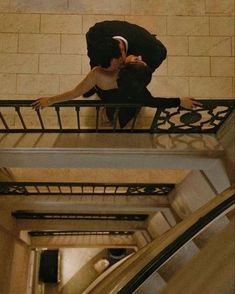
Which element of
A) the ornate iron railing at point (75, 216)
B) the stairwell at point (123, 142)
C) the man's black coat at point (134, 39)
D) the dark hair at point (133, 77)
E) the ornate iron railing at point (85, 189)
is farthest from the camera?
the ornate iron railing at point (75, 216)

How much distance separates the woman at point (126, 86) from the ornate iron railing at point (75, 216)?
15.0ft

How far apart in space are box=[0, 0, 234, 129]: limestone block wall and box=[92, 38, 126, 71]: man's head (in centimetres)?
183

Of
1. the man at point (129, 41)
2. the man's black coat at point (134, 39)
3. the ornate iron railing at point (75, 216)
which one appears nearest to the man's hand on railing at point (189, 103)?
the man at point (129, 41)

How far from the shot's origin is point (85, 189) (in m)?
6.17

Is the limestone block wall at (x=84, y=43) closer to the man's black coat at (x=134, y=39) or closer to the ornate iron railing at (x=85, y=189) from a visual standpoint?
the man's black coat at (x=134, y=39)

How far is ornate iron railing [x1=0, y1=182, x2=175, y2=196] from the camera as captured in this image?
5508 mm

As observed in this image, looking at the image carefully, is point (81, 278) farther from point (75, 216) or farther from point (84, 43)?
point (84, 43)

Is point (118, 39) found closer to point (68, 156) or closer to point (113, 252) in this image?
point (68, 156)

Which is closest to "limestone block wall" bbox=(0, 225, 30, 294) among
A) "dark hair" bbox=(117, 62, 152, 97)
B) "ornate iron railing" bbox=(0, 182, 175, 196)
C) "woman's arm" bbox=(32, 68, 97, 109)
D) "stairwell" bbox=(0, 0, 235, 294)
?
"stairwell" bbox=(0, 0, 235, 294)

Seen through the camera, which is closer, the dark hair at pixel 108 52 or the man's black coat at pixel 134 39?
the dark hair at pixel 108 52

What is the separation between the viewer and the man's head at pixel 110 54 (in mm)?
3289

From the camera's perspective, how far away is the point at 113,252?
1316 centimetres

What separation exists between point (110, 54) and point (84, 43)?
2.15 m

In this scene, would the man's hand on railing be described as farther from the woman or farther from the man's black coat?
the man's black coat
